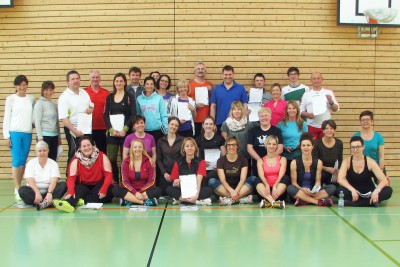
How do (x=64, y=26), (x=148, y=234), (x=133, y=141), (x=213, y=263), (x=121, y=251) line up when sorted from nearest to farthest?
(x=213, y=263), (x=121, y=251), (x=148, y=234), (x=133, y=141), (x=64, y=26)

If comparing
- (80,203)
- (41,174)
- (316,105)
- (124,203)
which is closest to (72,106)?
(41,174)

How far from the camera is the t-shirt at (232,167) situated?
6305 mm

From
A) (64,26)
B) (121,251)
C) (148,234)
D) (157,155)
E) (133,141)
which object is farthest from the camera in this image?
(64,26)

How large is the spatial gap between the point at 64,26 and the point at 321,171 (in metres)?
5.46

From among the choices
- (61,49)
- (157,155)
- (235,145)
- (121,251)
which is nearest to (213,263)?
(121,251)

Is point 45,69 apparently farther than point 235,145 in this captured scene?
Yes

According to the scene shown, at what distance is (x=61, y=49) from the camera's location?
835cm

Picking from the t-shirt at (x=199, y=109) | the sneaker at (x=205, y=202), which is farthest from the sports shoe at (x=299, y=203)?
the t-shirt at (x=199, y=109)

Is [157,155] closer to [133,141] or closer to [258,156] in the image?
[133,141]

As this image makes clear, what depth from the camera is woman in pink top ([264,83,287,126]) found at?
7078 millimetres

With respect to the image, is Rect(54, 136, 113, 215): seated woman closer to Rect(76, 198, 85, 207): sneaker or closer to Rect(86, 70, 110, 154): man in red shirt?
Rect(76, 198, 85, 207): sneaker

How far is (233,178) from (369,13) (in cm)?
409

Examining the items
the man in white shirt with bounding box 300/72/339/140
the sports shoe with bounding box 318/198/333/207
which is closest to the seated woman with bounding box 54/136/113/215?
the sports shoe with bounding box 318/198/333/207

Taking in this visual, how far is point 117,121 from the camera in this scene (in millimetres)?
6777
